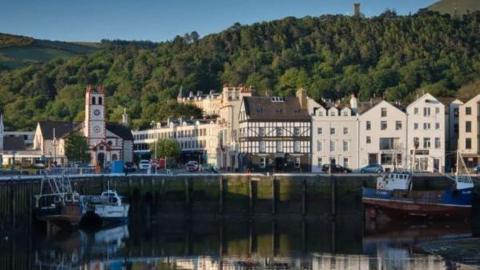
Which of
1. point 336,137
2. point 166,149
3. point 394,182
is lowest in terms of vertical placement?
point 394,182

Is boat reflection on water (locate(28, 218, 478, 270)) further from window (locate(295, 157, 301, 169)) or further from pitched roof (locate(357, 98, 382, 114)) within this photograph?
pitched roof (locate(357, 98, 382, 114))

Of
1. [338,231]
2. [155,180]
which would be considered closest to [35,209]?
[155,180]

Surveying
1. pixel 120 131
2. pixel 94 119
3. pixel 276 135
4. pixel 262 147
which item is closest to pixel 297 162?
pixel 276 135

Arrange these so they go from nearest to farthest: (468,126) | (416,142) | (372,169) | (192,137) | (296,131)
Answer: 1. (372,169)
2. (416,142)
3. (468,126)
4. (296,131)
5. (192,137)

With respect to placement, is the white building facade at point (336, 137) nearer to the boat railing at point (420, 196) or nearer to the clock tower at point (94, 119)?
the boat railing at point (420, 196)

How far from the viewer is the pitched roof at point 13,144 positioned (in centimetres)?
11943

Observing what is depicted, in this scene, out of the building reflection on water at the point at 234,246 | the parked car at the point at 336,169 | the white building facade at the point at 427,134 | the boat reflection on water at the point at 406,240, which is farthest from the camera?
the white building facade at the point at 427,134

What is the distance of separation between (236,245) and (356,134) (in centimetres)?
3811

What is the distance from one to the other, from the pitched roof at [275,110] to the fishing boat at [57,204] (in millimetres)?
29937

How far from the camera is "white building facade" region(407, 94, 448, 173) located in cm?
9719

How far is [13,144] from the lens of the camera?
4754 inches

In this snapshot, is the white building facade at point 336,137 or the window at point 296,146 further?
the window at point 296,146

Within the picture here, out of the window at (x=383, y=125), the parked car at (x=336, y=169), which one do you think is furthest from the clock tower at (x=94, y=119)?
the window at (x=383, y=125)

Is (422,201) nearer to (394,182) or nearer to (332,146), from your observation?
(394,182)
